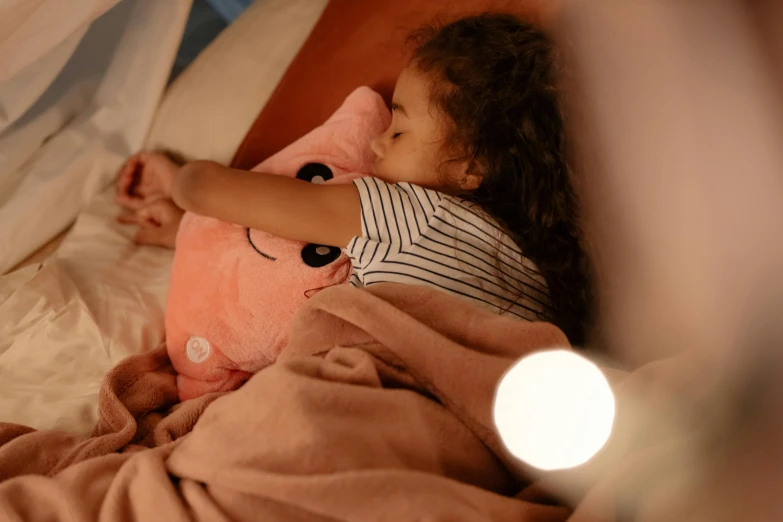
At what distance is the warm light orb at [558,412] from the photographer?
1.53 ft

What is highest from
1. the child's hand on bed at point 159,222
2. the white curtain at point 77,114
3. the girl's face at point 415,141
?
the white curtain at point 77,114

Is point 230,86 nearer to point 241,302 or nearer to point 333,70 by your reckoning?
point 333,70

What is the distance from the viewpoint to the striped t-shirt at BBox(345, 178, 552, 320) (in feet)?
2.36

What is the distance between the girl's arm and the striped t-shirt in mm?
26

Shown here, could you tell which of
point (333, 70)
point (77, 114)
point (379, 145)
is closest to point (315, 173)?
point (379, 145)

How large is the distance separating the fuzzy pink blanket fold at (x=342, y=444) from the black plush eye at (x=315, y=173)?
309 millimetres

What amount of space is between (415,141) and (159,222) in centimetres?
45

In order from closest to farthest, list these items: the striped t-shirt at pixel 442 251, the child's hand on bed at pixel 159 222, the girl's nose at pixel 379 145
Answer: the striped t-shirt at pixel 442 251
the girl's nose at pixel 379 145
the child's hand on bed at pixel 159 222

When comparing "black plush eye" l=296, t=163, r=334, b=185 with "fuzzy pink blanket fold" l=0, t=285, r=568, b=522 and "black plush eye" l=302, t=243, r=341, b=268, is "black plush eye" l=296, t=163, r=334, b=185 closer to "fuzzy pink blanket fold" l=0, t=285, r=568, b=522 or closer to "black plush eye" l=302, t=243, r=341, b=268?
"black plush eye" l=302, t=243, r=341, b=268

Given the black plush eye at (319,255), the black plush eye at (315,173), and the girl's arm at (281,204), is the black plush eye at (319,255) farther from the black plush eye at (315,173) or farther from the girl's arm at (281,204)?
the black plush eye at (315,173)

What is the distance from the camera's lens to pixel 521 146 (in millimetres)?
798

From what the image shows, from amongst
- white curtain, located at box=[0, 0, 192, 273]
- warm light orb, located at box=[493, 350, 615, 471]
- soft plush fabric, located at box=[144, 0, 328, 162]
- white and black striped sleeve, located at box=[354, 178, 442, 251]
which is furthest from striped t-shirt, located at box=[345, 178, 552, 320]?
white curtain, located at box=[0, 0, 192, 273]

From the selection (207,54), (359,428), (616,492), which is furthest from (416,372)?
(207,54)

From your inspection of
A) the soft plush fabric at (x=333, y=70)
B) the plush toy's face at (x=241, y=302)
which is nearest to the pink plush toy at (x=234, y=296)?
the plush toy's face at (x=241, y=302)
